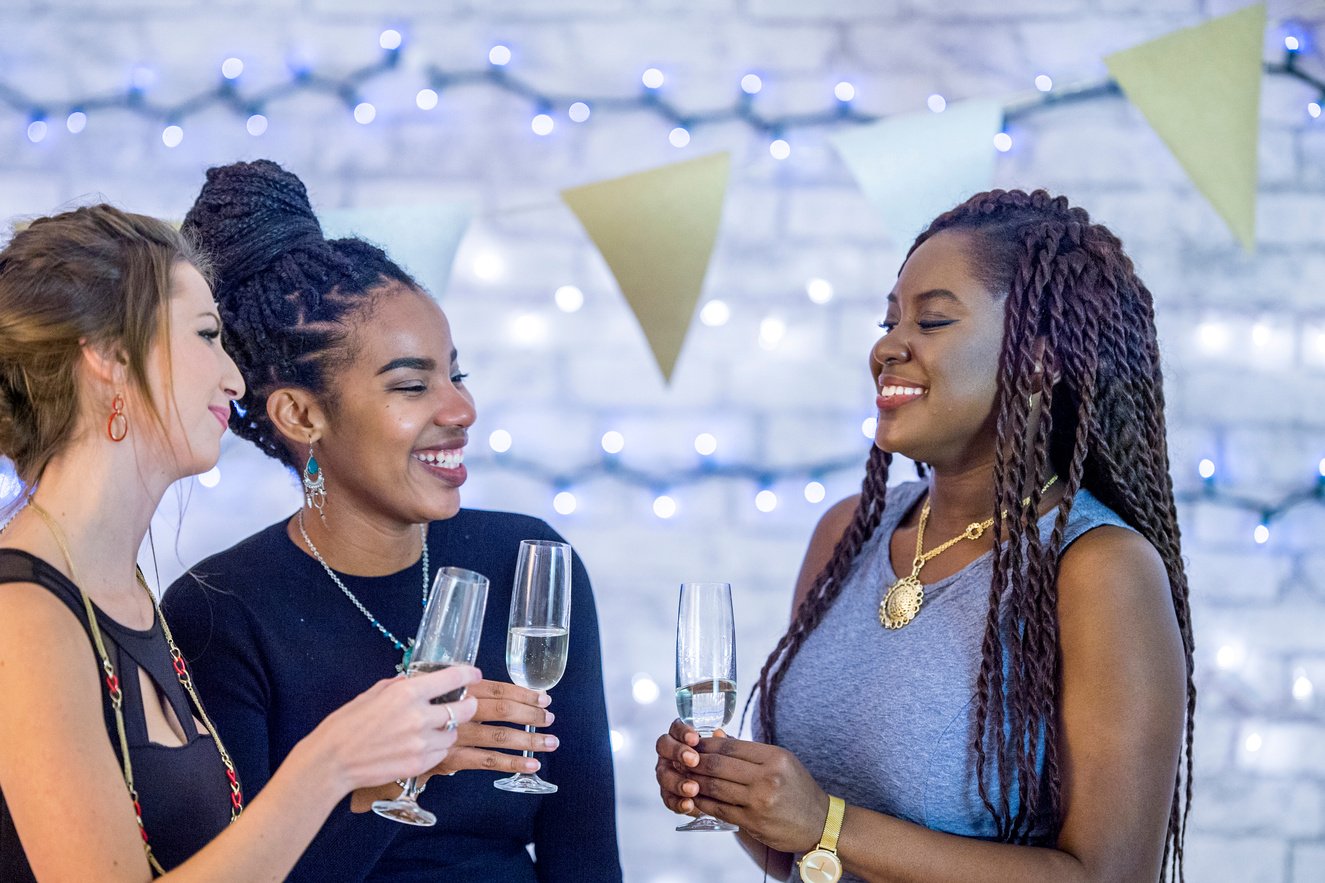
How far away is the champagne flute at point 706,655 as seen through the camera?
159cm

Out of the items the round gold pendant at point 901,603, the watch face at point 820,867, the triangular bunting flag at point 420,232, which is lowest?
the watch face at point 820,867

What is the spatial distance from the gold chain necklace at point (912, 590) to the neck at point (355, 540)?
73 centimetres

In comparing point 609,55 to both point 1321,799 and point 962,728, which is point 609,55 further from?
point 1321,799

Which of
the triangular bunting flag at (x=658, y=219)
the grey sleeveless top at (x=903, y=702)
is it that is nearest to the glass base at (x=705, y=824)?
the grey sleeveless top at (x=903, y=702)

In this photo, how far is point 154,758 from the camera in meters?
1.36

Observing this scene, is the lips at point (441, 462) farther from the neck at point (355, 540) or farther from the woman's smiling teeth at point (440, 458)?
the neck at point (355, 540)

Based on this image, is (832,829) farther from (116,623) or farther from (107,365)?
(107,365)

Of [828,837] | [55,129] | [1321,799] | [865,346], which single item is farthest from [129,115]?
[1321,799]

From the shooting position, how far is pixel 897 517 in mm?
1976

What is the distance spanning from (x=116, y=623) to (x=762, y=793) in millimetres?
755

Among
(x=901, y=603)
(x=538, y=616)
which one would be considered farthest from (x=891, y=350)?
(x=538, y=616)

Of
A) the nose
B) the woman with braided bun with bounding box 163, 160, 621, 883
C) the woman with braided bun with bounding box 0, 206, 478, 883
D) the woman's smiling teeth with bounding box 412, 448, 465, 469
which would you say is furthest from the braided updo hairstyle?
the nose

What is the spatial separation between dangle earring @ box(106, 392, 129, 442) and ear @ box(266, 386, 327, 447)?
1.80ft

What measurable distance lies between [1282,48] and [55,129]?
2.87m
